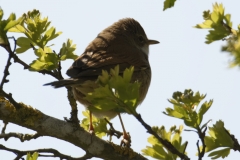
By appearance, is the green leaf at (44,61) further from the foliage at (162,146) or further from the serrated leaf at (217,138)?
the serrated leaf at (217,138)

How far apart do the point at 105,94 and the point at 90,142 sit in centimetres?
142

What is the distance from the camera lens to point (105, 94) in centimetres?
231

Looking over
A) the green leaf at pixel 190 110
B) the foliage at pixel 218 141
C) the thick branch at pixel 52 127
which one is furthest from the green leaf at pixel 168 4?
the thick branch at pixel 52 127

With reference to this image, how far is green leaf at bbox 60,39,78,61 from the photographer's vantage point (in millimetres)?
3345

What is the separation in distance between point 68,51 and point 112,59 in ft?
6.97

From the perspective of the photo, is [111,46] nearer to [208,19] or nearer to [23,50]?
[23,50]

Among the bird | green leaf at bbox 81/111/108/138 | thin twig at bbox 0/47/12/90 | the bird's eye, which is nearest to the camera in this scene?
thin twig at bbox 0/47/12/90

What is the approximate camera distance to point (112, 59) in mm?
5562

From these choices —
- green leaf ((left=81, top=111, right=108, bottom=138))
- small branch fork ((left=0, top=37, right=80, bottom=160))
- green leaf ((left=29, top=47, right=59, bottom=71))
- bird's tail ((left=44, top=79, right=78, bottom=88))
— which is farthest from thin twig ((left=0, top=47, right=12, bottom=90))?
green leaf ((left=81, top=111, right=108, bottom=138))

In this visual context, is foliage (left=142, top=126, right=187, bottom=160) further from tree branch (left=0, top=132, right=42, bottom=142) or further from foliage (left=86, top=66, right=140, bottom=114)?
tree branch (left=0, top=132, right=42, bottom=142)

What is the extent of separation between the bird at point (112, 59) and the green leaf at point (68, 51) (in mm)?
370

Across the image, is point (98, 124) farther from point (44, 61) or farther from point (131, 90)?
point (131, 90)

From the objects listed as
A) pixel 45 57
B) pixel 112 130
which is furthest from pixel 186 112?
pixel 112 130

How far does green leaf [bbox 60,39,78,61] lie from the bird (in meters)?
0.37
